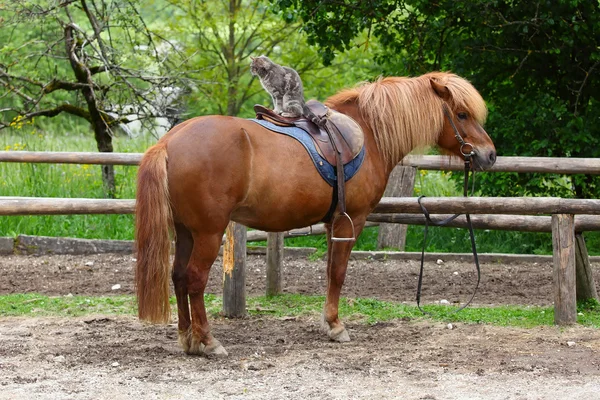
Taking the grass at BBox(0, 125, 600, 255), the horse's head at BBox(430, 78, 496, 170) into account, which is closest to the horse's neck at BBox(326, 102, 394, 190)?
the horse's head at BBox(430, 78, 496, 170)

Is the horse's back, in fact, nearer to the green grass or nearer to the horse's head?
the horse's head

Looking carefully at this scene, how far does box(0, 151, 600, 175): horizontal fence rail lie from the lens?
6.71 metres

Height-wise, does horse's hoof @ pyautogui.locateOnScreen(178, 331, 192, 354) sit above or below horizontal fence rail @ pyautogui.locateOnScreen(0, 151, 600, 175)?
below

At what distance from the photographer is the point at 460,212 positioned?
600cm

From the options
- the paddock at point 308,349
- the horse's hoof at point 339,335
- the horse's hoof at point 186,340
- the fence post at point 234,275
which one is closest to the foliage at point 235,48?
the paddock at point 308,349

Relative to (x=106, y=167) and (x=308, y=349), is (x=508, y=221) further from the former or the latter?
(x=106, y=167)

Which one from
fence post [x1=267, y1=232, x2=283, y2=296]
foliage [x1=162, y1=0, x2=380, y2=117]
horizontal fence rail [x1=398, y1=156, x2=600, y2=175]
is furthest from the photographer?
foliage [x1=162, y1=0, x2=380, y2=117]

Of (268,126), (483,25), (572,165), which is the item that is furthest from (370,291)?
(483,25)

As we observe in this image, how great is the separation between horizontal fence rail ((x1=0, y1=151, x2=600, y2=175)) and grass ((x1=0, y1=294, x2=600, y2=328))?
3.81 feet

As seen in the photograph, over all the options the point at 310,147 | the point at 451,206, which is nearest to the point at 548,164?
the point at 451,206

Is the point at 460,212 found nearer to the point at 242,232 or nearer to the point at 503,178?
the point at 242,232

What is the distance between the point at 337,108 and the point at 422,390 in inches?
87.4

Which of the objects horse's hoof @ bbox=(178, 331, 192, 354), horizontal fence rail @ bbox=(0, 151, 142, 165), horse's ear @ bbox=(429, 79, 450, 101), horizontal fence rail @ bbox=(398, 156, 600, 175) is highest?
horse's ear @ bbox=(429, 79, 450, 101)

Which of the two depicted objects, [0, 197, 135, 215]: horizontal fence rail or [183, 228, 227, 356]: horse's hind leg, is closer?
[183, 228, 227, 356]: horse's hind leg
